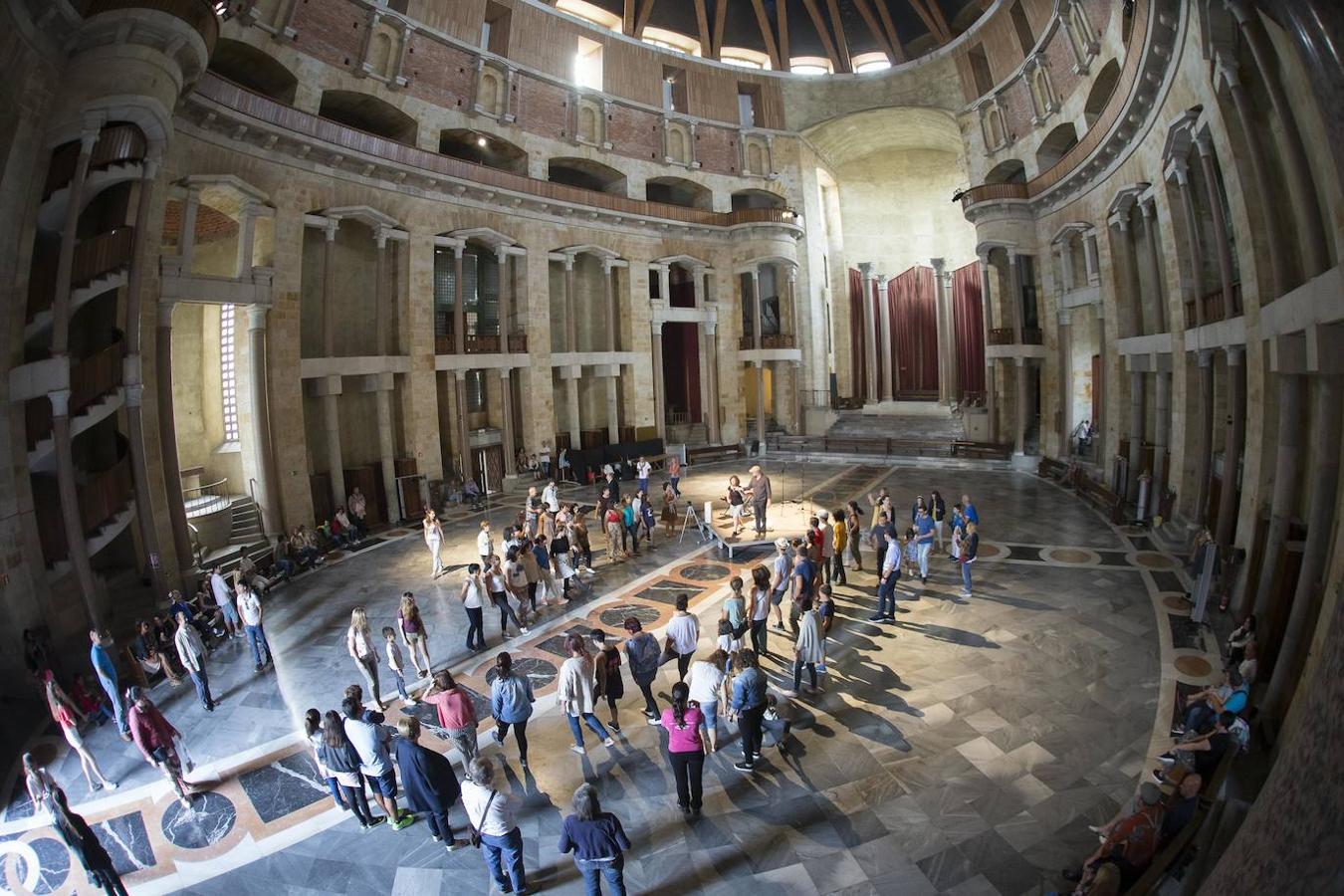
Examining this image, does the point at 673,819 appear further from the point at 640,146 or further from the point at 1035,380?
the point at 640,146

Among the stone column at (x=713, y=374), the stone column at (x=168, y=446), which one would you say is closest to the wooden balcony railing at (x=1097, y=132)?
the stone column at (x=713, y=374)

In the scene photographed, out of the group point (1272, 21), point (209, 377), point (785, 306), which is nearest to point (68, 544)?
point (209, 377)

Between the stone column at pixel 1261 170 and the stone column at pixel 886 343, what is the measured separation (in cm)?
2685

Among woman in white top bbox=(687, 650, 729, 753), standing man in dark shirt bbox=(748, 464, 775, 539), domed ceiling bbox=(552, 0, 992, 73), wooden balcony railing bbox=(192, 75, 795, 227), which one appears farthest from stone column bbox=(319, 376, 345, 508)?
domed ceiling bbox=(552, 0, 992, 73)

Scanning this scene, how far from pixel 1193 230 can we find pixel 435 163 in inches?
722

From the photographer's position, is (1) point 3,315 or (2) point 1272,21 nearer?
(2) point 1272,21

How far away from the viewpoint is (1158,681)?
7.70m

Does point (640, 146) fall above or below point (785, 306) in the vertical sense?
above

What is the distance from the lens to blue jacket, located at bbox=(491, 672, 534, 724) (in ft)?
20.4

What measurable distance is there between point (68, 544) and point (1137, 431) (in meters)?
21.3

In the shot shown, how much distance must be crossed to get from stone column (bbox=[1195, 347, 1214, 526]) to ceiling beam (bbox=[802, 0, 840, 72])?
23.5 meters

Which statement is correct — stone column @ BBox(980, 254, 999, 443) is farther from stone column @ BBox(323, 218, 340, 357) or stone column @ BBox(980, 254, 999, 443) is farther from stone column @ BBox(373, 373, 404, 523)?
stone column @ BBox(323, 218, 340, 357)

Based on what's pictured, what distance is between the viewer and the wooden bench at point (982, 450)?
77.4 ft

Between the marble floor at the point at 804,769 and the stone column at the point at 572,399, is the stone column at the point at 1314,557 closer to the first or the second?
the marble floor at the point at 804,769
